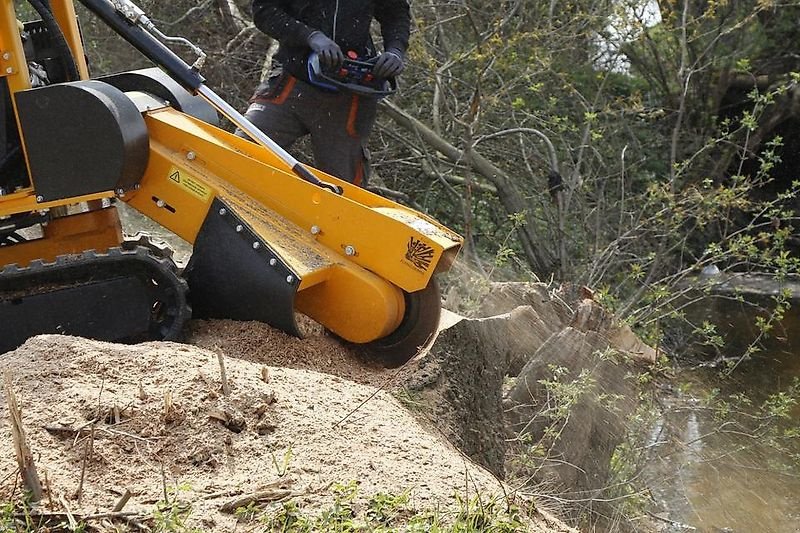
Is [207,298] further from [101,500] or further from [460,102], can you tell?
[460,102]

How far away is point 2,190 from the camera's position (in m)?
4.04

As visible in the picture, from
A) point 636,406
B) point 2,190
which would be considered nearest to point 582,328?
point 636,406

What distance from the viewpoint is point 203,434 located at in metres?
2.81

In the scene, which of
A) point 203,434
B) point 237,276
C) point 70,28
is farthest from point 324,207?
point 70,28

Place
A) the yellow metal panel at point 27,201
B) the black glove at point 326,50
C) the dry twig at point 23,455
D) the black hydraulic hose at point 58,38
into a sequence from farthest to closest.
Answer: the black glove at point 326,50, the black hydraulic hose at point 58,38, the yellow metal panel at point 27,201, the dry twig at point 23,455

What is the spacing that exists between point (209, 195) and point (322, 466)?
1.59m

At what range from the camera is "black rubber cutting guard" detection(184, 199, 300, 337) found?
382 cm

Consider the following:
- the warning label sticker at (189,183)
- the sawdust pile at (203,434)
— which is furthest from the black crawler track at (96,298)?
the sawdust pile at (203,434)

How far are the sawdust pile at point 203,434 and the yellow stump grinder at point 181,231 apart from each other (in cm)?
58

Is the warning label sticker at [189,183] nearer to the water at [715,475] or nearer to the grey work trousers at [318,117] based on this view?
the grey work trousers at [318,117]

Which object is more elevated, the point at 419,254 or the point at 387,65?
the point at 387,65

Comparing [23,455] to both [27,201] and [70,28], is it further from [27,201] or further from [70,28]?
[70,28]

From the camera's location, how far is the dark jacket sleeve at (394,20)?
5.21 m

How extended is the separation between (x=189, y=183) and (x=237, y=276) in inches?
17.0
